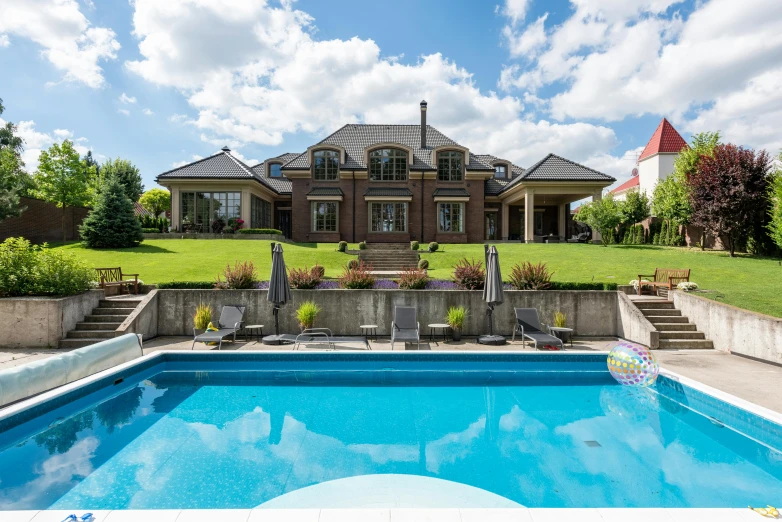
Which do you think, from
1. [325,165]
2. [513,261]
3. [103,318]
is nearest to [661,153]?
[513,261]

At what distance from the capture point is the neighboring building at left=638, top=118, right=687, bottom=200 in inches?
1485

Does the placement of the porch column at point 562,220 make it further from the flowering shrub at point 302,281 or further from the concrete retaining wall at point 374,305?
the flowering shrub at point 302,281

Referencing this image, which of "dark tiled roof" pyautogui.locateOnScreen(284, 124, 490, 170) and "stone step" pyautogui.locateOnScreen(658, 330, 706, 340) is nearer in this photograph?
"stone step" pyautogui.locateOnScreen(658, 330, 706, 340)

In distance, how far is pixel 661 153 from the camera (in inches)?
1487

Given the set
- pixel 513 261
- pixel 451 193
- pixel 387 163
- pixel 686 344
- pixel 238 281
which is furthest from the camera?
pixel 387 163

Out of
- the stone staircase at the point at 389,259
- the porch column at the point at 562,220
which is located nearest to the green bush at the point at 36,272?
the stone staircase at the point at 389,259

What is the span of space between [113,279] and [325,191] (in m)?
15.4

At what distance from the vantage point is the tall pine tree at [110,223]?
67.8ft

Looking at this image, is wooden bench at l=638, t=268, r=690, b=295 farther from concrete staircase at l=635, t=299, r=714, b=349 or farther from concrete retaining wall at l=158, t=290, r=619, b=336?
concrete retaining wall at l=158, t=290, r=619, b=336


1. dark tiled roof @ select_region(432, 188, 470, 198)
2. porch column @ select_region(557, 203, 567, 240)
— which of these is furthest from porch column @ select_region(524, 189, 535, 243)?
porch column @ select_region(557, 203, 567, 240)

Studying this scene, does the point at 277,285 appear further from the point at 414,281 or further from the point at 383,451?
the point at 383,451

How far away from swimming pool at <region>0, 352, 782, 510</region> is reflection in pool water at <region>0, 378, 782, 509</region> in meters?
0.02

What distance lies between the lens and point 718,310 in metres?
9.80

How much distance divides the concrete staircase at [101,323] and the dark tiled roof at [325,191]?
16344 mm
